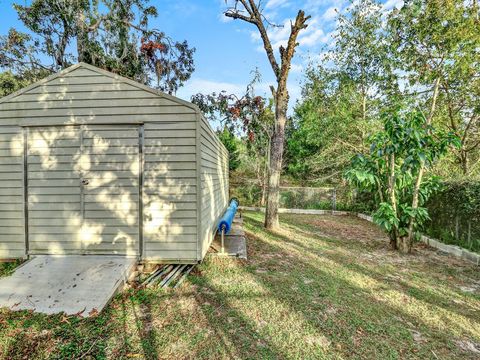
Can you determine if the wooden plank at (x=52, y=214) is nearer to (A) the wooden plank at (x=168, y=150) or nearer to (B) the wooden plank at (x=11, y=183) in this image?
(B) the wooden plank at (x=11, y=183)

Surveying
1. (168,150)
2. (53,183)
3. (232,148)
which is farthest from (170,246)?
(232,148)

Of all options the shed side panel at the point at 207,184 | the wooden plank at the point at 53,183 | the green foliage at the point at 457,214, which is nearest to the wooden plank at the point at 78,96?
the shed side panel at the point at 207,184

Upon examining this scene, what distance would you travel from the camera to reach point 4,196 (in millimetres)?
4125

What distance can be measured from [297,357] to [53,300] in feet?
9.23

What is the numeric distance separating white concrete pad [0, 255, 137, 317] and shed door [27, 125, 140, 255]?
27 cm

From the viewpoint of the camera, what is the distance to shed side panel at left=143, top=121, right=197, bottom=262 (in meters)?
4.00

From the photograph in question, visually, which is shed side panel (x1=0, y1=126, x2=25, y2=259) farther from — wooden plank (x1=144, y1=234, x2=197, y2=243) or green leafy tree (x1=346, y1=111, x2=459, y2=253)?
green leafy tree (x1=346, y1=111, x2=459, y2=253)

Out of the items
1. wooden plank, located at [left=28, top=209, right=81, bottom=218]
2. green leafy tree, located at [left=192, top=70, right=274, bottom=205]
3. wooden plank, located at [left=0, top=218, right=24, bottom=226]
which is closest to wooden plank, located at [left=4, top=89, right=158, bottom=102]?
wooden plank, located at [left=28, top=209, right=81, bottom=218]

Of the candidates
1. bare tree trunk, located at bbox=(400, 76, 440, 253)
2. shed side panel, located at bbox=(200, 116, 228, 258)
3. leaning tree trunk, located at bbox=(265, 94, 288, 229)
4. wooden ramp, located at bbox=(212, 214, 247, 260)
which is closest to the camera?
shed side panel, located at bbox=(200, 116, 228, 258)

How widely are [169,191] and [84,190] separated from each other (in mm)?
1407

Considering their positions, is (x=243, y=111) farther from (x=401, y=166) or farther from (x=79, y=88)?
(x=79, y=88)

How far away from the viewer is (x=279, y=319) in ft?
9.21

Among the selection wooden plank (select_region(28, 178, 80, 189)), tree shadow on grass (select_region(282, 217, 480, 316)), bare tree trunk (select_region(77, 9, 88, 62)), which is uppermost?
bare tree trunk (select_region(77, 9, 88, 62))

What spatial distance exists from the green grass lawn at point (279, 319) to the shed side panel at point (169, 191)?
657 millimetres
